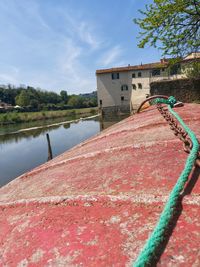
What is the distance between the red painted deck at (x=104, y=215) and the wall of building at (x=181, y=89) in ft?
23.3

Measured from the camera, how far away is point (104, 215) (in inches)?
45.8

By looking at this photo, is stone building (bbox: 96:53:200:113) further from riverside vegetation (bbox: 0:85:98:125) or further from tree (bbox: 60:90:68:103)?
tree (bbox: 60:90:68:103)

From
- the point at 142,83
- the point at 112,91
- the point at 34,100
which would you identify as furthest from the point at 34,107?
the point at 142,83

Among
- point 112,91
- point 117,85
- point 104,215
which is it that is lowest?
point 104,215

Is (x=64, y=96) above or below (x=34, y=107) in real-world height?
above

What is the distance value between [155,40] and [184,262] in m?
12.2

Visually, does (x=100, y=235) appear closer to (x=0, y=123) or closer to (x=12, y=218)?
(x=12, y=218)

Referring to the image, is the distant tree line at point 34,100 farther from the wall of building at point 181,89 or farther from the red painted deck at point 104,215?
the red painted deck at point 104,215

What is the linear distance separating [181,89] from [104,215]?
8.08 meters

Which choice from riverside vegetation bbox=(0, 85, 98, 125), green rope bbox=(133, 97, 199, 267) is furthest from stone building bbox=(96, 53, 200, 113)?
green rope bbox=(133, 97, 199, 267)

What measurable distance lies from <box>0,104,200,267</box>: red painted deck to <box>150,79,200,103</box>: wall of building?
7115mm

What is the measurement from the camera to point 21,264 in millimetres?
1027

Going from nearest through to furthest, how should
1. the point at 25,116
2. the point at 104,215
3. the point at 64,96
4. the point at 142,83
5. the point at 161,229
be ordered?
1. the point at 161,229
2. the point at 104,215
3. the point at 142,83
4. the point at 25,116
5. the point at 64,96

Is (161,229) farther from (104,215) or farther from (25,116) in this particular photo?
(25,116)
